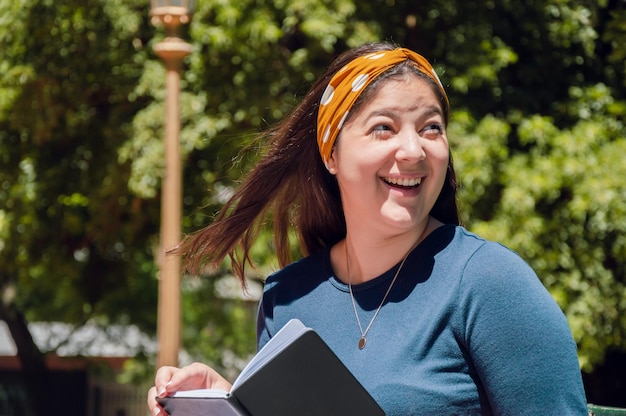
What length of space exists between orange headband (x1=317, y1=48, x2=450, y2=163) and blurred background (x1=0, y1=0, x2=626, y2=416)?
4.49 meters

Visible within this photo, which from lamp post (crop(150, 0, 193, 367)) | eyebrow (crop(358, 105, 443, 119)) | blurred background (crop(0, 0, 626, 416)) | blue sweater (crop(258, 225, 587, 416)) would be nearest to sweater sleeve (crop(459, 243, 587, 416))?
blue sweater (crop(258, 225, 587, 416))

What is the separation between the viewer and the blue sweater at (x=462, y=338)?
1.83 m

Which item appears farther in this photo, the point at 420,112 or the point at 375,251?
the point at 375,251

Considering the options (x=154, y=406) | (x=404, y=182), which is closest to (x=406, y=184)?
(x=404, y=182)

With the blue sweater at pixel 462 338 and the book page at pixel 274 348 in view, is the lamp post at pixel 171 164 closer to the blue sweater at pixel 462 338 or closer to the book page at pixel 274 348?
the blue sweater at pixel 462 338

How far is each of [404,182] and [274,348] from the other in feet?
1.38

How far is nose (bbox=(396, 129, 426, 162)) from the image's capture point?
80.0 inches

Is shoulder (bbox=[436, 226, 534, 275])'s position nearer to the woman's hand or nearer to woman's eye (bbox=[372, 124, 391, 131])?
woman's eye (bbox=[372, 124, 391, 131])

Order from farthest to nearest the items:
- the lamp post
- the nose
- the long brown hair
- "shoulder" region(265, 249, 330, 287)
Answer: the lamp post → the long brown hair → "shoulder" region(265, 249, 330, 287) → the nose

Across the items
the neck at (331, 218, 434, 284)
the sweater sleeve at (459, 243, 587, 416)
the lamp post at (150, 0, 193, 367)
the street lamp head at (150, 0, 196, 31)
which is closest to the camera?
the sweater sleeve at (459, 243, 587, 416)

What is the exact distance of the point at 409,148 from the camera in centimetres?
204

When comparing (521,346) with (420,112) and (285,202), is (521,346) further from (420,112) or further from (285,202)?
(285,202)

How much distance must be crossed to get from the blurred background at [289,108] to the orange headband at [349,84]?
4.49 meters

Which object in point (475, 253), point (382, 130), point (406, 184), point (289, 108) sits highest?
point (382, 130)
